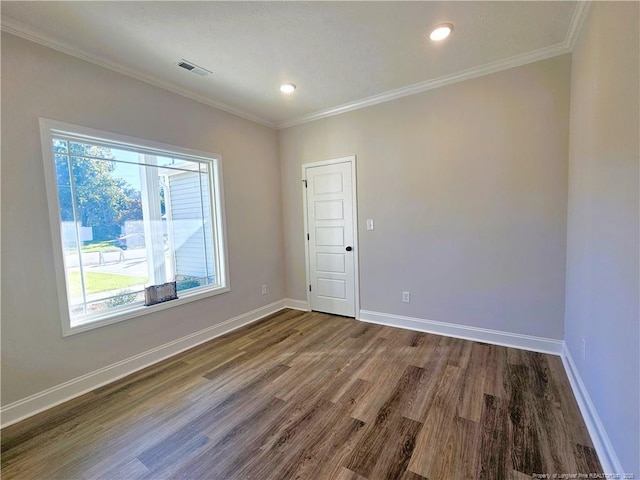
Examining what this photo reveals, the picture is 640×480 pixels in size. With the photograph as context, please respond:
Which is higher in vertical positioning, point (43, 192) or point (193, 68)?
point (193, 68)

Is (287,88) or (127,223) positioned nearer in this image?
(127,223)

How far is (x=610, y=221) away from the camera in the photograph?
1.48m

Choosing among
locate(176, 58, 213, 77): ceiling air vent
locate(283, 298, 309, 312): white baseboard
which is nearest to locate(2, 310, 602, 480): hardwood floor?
locate(283, 298, 309, 312): white baseboard

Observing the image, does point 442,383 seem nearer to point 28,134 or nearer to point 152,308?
point 152,308

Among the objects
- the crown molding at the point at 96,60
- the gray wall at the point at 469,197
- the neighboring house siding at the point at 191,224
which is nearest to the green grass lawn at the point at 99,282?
the neighboring house siding at the point at 191,224

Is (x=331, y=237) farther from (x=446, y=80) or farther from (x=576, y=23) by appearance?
(x=576, y=23)

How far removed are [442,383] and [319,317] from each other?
6.33 feet

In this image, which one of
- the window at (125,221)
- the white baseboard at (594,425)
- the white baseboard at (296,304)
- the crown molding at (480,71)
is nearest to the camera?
the white baseboard at (594,425)

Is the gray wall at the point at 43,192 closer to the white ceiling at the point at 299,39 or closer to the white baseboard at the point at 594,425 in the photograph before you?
the white ceiling at the point at 299,39

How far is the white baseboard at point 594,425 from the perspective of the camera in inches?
54.0

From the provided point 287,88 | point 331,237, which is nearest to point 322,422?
point 331,237

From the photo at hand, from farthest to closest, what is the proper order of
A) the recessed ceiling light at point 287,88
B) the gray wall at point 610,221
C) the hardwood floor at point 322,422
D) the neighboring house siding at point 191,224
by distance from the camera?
the neighboring house siding at point 191,224, the recessed ceiling light at point 287,88, the hardwood floor at point 322,422, the gray wall at point 610,221

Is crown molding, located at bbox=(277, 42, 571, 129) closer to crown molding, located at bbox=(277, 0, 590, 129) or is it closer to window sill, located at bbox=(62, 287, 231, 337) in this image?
crown molding, located at bbox=(277, 0, 590, 129)

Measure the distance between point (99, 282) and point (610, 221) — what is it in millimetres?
3724
